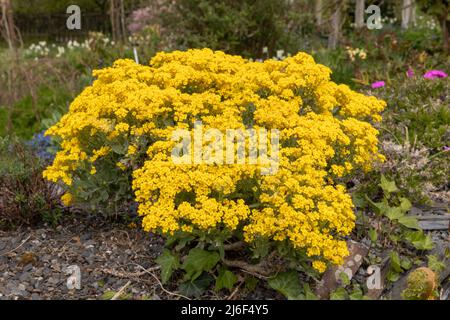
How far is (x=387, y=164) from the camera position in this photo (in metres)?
3.96

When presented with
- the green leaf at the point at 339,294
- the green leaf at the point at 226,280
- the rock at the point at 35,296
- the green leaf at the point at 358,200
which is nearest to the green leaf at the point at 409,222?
the green leaf at the point at 358,200

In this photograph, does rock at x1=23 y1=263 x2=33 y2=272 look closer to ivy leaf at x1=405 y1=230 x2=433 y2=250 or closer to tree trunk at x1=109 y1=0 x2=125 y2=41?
ivy leaf at x1=405 y1=230 x2=433 y2=250

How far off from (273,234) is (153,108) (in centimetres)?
A: 99

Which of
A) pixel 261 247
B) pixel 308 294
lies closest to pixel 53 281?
pixel 261 247

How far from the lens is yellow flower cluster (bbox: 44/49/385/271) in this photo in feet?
9.40

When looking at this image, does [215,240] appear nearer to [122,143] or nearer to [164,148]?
[164,148]

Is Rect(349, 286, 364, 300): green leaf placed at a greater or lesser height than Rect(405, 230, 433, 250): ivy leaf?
lesser

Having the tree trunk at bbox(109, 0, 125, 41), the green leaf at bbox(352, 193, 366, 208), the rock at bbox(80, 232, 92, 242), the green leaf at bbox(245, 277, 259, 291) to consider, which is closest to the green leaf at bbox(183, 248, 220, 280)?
the green leaf at bbox(245, 277, 259, 291)

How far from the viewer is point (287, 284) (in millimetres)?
3010

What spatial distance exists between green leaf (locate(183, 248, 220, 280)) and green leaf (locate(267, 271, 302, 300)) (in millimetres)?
307

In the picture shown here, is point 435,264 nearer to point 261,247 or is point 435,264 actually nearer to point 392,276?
point 392,276

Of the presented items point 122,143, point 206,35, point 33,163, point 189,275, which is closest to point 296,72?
point 122,143

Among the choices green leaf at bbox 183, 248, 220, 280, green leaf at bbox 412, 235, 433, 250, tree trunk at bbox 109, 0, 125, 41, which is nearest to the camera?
green leaf at bbox 183, 248, 220, 280

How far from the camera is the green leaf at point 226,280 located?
3.07m
